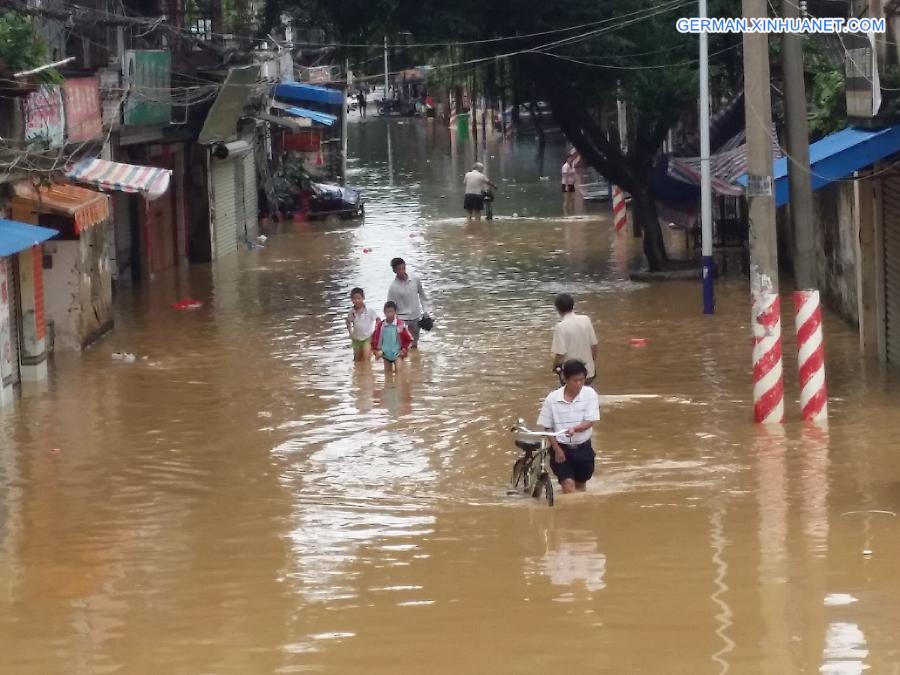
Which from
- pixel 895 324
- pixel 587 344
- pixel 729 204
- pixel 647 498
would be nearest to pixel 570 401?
pixel 647 498

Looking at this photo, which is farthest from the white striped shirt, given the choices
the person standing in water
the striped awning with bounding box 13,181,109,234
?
the person standing in water

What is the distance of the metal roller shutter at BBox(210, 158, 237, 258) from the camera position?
111 ft

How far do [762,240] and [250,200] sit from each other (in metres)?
24.5

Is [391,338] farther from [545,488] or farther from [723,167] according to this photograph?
[723,167]

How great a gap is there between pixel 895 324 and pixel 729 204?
1396 cm

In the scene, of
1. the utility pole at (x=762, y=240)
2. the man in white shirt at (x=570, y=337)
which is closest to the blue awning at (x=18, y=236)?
the man in white shirt at (x=570, y=337)

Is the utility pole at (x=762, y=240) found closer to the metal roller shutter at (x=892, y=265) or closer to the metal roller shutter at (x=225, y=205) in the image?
the metal roller shutter at (x=892, y=265)

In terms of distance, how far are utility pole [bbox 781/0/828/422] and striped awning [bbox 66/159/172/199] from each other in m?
9.64

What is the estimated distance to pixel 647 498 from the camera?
12.3m

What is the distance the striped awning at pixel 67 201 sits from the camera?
1867 cm

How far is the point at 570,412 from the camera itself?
12.0m

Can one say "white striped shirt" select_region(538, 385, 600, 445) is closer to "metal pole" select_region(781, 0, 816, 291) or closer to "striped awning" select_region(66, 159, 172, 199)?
"metal pole" select_region(781, 0, 816, 291)

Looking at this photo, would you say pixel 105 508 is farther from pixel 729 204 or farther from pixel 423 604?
pixel 729 204

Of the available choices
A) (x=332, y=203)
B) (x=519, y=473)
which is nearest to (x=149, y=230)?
(x=332, y=203)
